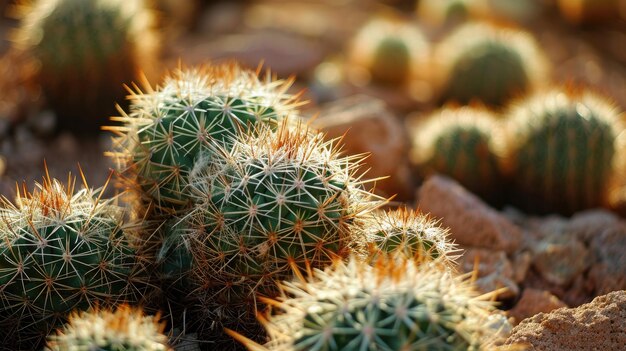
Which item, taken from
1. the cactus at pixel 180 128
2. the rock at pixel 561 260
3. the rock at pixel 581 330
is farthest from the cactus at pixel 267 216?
the rock at pixel 561 260

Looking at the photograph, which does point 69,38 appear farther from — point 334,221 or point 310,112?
point 334,221

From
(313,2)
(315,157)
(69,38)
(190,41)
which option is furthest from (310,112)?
(313,2)

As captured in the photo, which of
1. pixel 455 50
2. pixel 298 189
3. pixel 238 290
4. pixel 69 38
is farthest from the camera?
pixel 455 50

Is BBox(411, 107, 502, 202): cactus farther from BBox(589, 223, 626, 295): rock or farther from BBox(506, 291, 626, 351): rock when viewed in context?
→ BBox(506, 291, 626, 351): rock

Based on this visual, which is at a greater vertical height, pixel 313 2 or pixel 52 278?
pixel 313 2

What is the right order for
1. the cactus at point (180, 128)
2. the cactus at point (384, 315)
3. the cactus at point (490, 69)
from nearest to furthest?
the cactus at point (384, 315) < the cactus at point (180, 128) < the cactus at point (490, 69)

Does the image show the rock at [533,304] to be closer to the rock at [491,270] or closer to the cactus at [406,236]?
the rock at [491,270]

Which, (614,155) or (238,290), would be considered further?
(614,155)
